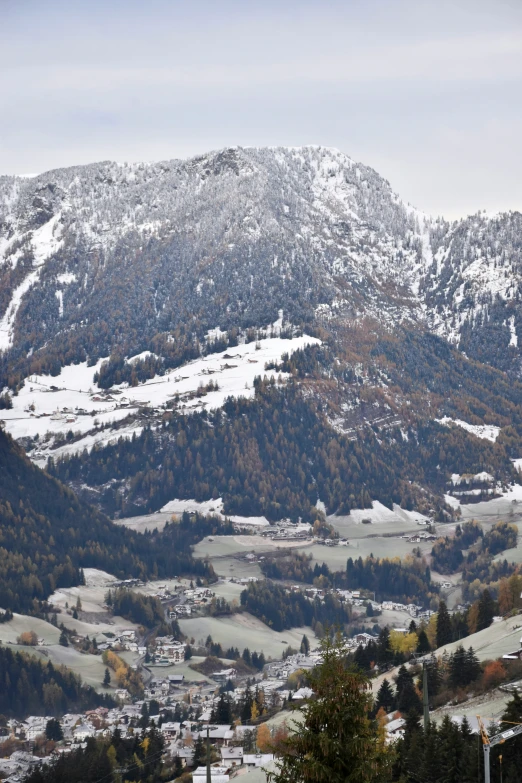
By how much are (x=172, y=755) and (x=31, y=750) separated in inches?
1189

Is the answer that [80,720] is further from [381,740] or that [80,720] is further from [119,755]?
[381,740]

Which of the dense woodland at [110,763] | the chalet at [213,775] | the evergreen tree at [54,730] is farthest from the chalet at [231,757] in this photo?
the evergreen tree at [54,730]

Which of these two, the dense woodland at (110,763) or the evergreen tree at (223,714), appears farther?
the evergreen tree at (223,714)

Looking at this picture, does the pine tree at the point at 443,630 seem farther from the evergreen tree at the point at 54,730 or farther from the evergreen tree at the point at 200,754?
the evergreen tree at the point at 54,730

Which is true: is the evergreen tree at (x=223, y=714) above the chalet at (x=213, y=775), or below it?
below

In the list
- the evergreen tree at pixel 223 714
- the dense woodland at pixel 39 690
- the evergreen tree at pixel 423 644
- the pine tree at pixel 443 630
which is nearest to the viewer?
the evergreen tree at pixel 223 714

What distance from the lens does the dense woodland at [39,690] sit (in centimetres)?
17900

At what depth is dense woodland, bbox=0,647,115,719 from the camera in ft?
587

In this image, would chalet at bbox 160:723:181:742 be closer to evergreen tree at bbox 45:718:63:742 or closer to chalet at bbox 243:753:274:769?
evergreen tree at bbox 45:718:63:742

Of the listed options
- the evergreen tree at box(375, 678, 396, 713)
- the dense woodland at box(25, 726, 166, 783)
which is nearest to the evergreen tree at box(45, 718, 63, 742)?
the dense woodland at box(25, 726, 166, 783)

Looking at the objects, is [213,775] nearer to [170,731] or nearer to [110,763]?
[110,763]

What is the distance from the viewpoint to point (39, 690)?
602ft

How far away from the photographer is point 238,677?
199250 mm

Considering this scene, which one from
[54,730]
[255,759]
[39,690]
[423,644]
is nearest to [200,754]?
[255,759]
